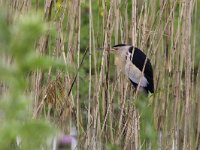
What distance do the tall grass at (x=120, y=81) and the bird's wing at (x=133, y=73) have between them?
87mm

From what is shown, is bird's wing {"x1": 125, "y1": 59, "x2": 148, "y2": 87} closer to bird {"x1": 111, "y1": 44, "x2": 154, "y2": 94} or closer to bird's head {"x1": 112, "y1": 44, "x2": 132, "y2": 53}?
bird {"x1": 111, "y1": 44, "x2": 154, "y2": 94}

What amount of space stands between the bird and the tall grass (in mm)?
53

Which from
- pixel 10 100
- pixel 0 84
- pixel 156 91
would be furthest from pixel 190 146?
pixel 10 100

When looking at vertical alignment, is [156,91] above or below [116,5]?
below

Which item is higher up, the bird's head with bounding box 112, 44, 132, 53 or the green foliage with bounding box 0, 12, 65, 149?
the green foliage with bounding box 0, 12, 65, 149

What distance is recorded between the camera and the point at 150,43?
2617 millimetres

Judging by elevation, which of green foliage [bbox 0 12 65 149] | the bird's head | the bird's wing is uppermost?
green foliage [bbox 0 12 65 149]

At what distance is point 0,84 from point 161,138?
872 millimetres

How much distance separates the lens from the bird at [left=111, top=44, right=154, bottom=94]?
9.45 feet

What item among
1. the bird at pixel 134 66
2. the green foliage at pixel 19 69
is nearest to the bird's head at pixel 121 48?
the bird at pixel 134 66

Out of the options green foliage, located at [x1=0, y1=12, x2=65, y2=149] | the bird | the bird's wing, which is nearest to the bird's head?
the bird

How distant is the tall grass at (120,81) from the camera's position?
8.00 ft

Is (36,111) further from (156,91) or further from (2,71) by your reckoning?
(2,71)

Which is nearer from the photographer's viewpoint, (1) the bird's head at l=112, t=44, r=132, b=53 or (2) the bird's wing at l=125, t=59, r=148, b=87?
(1) the bird's head at l=112, t=44, r=132, b=53
